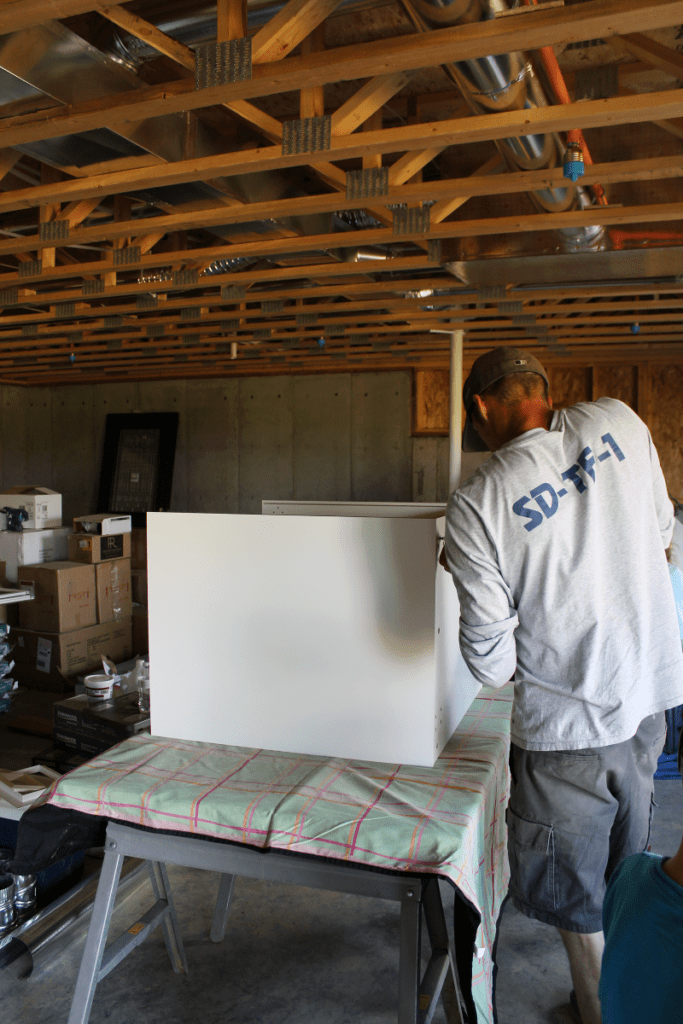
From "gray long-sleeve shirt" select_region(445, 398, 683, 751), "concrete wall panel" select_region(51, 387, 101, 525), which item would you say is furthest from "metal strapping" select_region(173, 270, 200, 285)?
"concrete wall panel" select_region(51, 387, 101, 525)

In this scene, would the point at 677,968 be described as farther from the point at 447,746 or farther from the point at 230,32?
the point at 230,32

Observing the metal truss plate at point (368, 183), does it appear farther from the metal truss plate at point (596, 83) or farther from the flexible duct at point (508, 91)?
the metal truss plate at point (596, 83)

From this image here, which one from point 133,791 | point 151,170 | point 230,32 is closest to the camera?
point 133,791

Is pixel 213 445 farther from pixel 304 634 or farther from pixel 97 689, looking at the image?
pixel 304 634

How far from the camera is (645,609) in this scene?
1.53m

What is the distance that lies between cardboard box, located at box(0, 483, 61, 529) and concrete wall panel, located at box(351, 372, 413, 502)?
3.55 metres

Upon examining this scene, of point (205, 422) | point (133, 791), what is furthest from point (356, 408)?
point (133, 791)

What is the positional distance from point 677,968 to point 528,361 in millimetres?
1269

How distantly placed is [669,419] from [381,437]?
296cm

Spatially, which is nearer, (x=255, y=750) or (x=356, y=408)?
(x=255, y=750)

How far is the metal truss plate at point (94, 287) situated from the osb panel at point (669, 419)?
5.18m

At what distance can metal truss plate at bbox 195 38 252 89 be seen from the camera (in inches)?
70.2

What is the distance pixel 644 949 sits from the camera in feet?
2.30

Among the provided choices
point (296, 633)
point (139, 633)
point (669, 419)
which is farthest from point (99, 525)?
point (669, 419)
